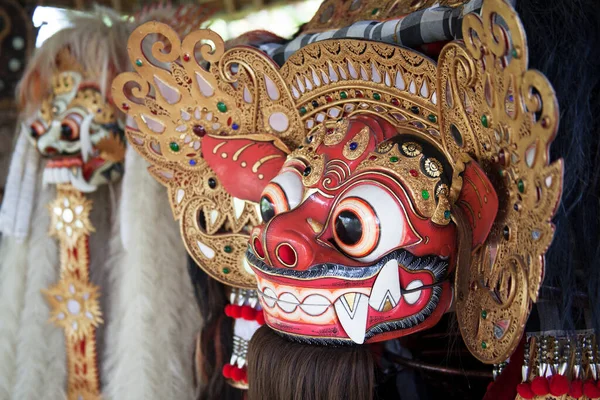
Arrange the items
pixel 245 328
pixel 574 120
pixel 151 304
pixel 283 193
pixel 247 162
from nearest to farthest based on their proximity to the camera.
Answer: pixel 574 120
pixel 283 193
pixel 247 162
pixel 245 328
pixel 151 304

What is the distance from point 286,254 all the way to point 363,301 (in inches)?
4.7

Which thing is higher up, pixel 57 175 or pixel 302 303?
pixel 57 175

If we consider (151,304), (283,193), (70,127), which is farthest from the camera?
(70,127)

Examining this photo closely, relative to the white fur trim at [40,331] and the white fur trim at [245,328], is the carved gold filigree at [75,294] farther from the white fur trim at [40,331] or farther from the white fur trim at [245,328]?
the white fur trim at [245,328]

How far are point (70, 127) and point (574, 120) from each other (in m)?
1.15

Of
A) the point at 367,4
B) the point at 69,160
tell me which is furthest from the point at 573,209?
the point at 69,160

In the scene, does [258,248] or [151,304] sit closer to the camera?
[258,248]

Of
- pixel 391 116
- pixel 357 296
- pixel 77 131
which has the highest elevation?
pixel 77 131

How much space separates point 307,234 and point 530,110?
1.10 ft

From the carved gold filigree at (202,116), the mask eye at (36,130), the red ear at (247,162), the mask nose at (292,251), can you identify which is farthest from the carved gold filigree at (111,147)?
the mask nose at (292,251)

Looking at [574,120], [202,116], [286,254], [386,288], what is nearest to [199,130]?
[202,116]

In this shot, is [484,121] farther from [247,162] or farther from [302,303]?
[247,162]

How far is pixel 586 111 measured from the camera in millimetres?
802

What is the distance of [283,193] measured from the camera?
3.27 ft
